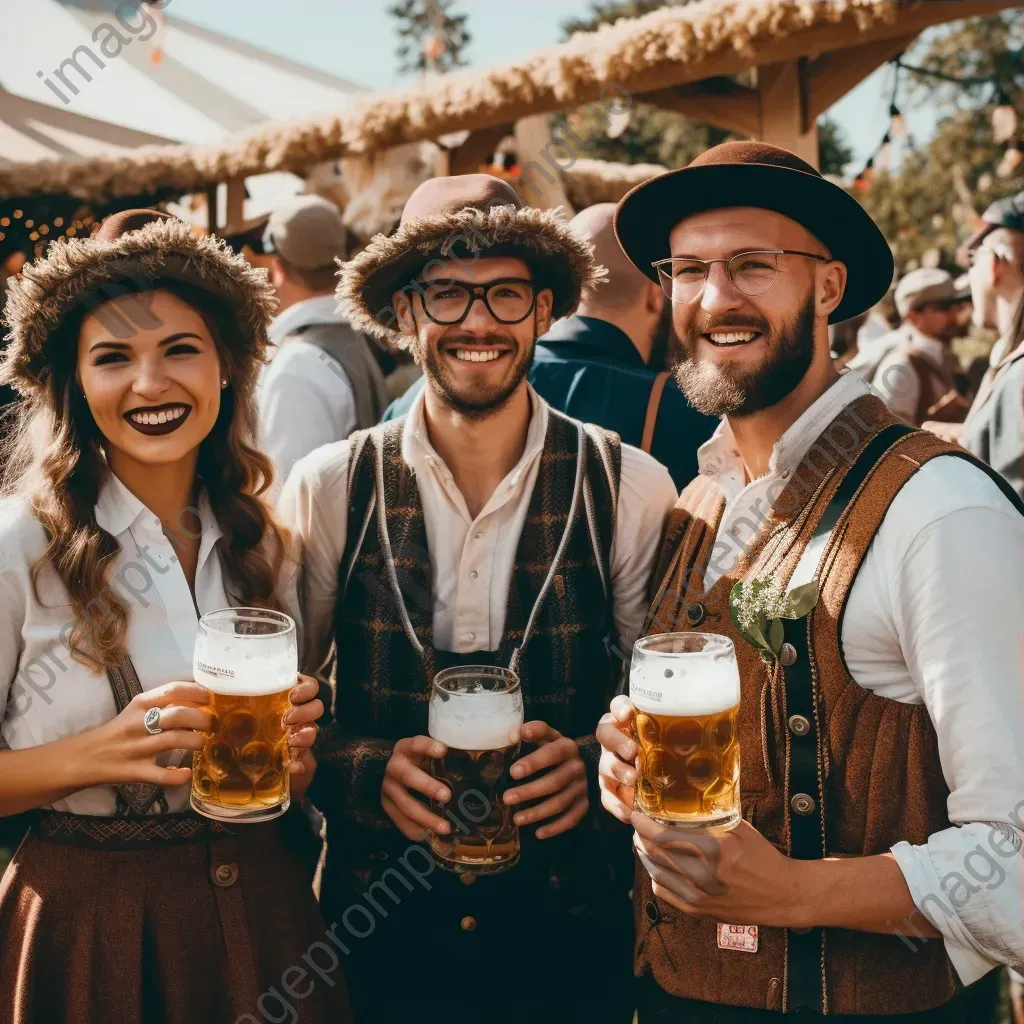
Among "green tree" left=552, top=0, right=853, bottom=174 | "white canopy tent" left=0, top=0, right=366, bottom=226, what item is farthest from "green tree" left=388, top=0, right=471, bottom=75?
"white canopy tent" left=0, top=0, right=366, bottom=226

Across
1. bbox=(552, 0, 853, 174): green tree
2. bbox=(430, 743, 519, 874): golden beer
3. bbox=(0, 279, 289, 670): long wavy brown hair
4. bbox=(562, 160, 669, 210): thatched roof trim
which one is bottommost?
bbox=(430, 743, 519, 874): golden beer

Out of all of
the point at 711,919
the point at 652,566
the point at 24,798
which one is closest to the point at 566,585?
the point at 652,566

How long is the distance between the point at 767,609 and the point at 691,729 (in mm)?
307

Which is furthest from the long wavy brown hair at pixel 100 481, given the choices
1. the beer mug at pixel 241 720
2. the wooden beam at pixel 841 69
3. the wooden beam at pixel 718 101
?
the wooden beam at pixel 841 69

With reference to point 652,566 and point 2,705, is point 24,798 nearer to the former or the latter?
point 2,705

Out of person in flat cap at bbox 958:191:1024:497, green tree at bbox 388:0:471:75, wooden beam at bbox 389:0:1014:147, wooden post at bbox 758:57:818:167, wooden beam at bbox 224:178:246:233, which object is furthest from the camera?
green tree at bbox 388:0:471:75

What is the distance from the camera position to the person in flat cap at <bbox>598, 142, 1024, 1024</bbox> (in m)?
1.50

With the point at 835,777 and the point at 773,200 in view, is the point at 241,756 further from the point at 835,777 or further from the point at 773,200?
the point at 773,200

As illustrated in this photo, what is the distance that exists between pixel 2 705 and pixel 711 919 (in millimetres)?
1282

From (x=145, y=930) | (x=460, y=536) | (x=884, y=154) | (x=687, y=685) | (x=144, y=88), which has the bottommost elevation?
(x=145, y=930)

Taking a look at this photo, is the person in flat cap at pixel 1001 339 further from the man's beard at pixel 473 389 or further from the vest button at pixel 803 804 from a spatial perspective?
the vest button at pixel 803 804

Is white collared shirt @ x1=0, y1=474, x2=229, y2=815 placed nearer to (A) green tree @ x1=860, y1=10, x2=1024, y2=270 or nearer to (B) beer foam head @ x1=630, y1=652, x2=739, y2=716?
(B) beer foam head @ x1=630, y1=652, x2=739, y2=716

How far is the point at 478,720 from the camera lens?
70.2 inches

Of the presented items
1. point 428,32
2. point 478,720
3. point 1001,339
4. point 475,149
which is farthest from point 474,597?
point 428,32
